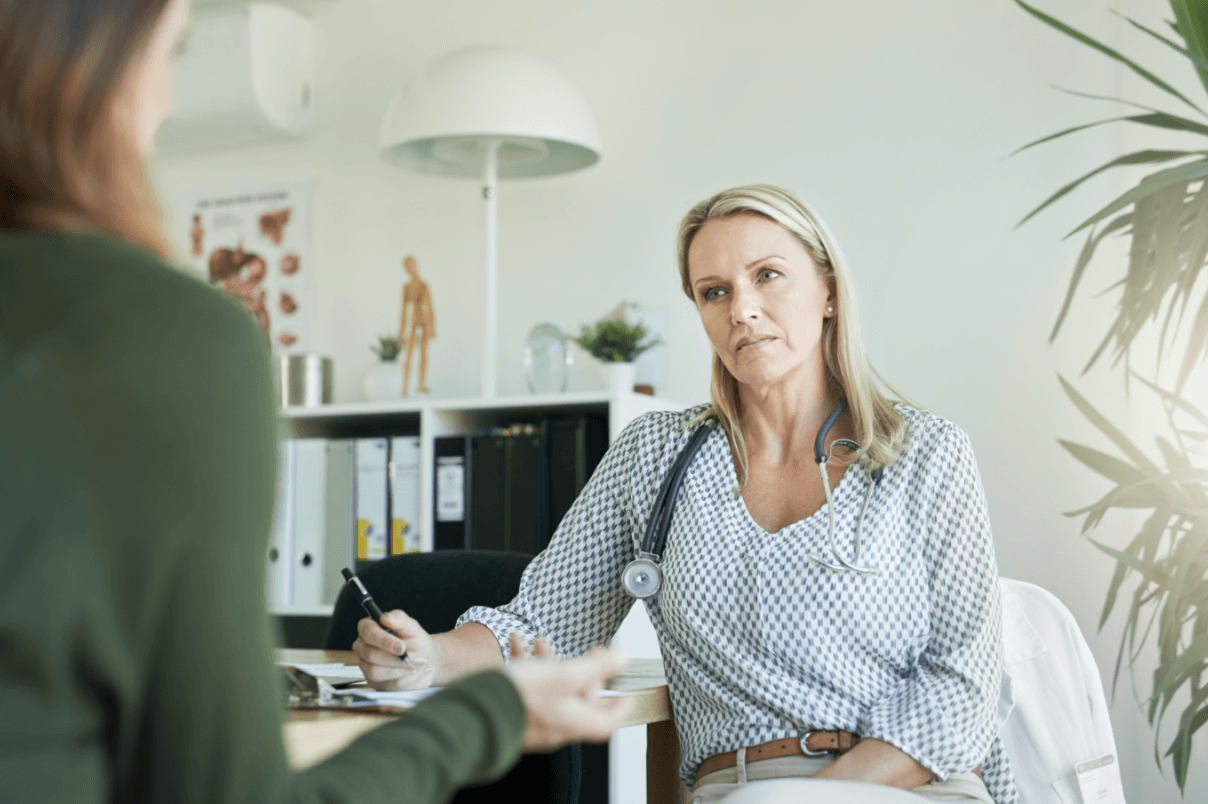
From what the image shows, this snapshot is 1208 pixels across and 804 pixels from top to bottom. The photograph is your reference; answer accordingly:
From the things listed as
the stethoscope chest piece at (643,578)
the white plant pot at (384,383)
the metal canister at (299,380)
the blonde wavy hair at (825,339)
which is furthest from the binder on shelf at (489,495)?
the stethoscope chest piece at (643,578)

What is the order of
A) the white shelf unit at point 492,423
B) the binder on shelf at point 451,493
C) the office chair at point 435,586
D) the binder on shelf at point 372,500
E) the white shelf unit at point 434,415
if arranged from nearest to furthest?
the office chair at point 435,586 < the white shelf unit at point 492,423 < the white shelf unit at point 434,415 < the binder on shelf at point 451,493 < the binder on shelf at point 372,500

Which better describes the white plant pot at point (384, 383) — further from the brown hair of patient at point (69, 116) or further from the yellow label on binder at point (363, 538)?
the brown hair of patient at point (69, 116)

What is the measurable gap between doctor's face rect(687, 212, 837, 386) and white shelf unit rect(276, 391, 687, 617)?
33.7 inches

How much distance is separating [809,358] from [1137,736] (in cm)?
135

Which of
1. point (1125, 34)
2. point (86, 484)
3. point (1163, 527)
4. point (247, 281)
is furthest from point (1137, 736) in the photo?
point (247, 281)

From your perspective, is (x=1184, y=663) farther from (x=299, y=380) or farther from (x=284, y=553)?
(x=299, y=380)

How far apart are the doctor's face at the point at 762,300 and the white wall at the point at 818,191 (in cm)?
108

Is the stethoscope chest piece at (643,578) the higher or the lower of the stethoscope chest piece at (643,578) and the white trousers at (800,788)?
the higher

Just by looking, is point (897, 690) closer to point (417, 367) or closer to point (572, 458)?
point (572, 458)

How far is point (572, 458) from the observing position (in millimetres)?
2613

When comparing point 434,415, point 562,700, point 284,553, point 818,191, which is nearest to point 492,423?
point 434,415

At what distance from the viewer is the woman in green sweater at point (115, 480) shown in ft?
1.54

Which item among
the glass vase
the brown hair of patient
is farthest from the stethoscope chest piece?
the glass vase

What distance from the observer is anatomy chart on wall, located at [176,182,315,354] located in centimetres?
348
